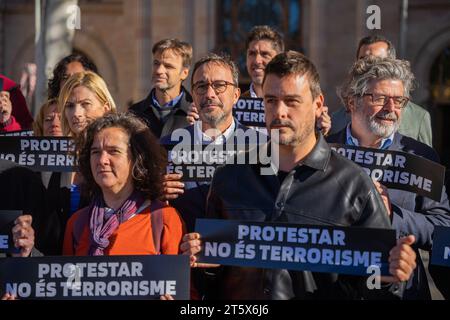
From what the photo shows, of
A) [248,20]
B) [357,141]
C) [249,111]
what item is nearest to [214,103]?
[357,141]

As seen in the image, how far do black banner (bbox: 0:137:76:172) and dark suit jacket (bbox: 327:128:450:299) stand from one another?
1.96 metres

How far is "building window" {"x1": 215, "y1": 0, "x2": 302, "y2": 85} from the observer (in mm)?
19312

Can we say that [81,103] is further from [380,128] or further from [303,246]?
[303,246]

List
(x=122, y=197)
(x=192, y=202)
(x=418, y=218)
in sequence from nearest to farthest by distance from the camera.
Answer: (x=122, y=197)
(x=418, y=218)
(x=192, y=202)

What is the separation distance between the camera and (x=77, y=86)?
5.02 metres

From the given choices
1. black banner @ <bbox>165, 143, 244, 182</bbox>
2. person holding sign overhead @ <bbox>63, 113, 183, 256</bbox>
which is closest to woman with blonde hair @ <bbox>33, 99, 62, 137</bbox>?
black banner @ <bbox>165, 143, 244, 182</bbox>

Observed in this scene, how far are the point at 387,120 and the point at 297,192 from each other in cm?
126

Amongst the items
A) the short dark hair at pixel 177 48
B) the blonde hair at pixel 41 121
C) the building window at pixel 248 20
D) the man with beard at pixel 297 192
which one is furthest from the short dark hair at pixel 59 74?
the building window at pixel 248 20

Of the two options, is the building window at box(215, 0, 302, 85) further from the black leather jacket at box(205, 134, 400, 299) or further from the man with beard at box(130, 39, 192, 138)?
the black leather jacket at box(205, 134, 400, 299)

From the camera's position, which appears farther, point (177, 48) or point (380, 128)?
point (177, 48)

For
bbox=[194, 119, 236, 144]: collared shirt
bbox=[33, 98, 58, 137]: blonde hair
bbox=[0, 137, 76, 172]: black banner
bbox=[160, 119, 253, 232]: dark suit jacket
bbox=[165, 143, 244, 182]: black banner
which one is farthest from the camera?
bbox=[33, 98, 58, 137]: blonde hair

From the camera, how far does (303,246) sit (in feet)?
11.8

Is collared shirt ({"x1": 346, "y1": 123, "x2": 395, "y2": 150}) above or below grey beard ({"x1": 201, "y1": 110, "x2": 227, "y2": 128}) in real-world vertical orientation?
below
